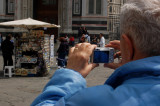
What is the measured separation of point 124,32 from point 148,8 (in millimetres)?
150

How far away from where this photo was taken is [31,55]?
10953 millimetres

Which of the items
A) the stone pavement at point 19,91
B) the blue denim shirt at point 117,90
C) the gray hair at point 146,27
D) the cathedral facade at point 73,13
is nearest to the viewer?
the blue denim shirt at point 117,90

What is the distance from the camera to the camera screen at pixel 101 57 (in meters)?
1.55

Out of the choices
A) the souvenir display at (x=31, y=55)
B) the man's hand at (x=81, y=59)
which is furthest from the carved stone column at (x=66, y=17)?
A: the man's hand at (x=81, y=59)

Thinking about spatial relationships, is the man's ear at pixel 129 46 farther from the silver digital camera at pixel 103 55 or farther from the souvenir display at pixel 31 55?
the souvenir display at pixel 31 55

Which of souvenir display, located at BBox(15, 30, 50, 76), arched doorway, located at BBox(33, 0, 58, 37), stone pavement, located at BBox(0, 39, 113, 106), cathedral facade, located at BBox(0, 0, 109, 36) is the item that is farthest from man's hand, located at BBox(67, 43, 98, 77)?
arched doorway, located at BBox(33, 0, 58, 37)

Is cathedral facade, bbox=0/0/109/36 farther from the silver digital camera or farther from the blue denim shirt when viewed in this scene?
the blue denim shirt

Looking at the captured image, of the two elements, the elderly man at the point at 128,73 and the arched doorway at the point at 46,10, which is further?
the arched doorway at the point at 46,10

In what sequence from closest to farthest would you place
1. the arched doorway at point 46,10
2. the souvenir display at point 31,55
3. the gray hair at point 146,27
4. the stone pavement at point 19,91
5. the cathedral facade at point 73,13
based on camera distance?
the gray hair at point 146,27
the stone pavement at point 19,91
the souvenir display at point 31,55
the cathedral facade at point 73,13
the arched doorway at point 46,10

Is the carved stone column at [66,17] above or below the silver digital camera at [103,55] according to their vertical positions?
above

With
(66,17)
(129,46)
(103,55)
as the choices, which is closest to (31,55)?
(103,55)

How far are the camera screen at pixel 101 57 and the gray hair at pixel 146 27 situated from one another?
0.36m

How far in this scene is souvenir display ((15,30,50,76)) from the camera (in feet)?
35.1

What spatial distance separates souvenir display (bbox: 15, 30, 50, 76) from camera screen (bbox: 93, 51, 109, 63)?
30.1ft
